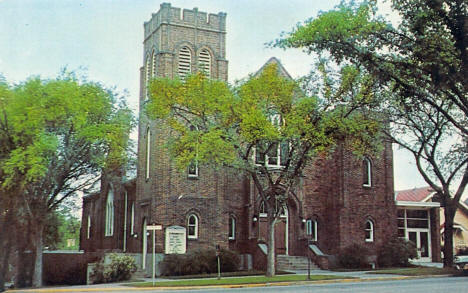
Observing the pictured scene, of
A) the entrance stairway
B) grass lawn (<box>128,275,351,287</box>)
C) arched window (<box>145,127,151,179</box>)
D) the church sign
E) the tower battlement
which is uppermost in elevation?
the tower battlement

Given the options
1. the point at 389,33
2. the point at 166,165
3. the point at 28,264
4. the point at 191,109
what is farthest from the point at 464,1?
the point at 28,264

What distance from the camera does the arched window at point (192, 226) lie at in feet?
113

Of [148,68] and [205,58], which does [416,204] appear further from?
[148,68]

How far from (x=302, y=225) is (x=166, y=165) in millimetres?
8530

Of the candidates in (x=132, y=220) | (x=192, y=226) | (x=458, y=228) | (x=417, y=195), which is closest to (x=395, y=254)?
(x=192, y=226)

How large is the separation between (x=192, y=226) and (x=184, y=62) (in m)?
8.98

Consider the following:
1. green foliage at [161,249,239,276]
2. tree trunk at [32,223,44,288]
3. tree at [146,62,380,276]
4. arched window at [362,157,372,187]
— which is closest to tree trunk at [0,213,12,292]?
tree trunk at [32,223,44,288]

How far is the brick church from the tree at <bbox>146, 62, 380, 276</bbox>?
5.29 metres

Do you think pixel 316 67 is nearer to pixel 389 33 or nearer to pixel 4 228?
pixel 389 33

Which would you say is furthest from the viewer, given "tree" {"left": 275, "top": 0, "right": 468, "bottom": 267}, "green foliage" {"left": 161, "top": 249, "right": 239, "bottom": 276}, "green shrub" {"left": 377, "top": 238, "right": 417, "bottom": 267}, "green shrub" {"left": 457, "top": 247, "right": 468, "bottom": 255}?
"green shrub" {"left": 457, "top": 247, "right": 468, "bottom": 255}

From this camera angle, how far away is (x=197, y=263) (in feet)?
106

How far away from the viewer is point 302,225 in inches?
1457

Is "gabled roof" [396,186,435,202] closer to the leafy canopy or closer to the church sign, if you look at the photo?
the leafy canopy

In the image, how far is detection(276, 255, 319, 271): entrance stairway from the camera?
35344 millimetres
